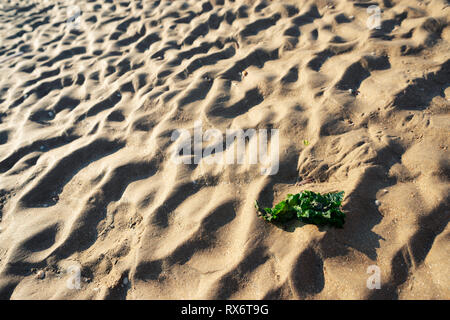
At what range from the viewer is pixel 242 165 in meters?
2.05

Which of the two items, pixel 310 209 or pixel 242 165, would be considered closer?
pixel 310 209

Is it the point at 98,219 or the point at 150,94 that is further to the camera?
the point at 150,94

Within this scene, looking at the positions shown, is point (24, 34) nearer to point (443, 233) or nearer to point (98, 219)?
point (98, 219)

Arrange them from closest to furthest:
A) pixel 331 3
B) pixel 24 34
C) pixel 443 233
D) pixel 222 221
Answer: pixel 443 233 < pixel 222 221 < pixel 331 3 < pixel 24 34

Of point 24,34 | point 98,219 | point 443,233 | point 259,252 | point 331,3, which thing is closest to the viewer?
point 443,233

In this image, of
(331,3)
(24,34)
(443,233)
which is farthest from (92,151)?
(24,34)

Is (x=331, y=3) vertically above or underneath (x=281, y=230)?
above

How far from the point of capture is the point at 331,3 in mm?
3480

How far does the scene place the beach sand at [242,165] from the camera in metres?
1.54

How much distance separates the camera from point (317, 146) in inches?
80.1

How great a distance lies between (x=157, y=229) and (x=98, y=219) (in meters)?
0.46

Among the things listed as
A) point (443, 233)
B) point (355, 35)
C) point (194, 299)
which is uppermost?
point (355, 35)

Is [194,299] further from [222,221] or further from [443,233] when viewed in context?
[443,233]

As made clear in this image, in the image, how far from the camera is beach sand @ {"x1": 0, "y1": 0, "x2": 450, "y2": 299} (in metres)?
1.54
